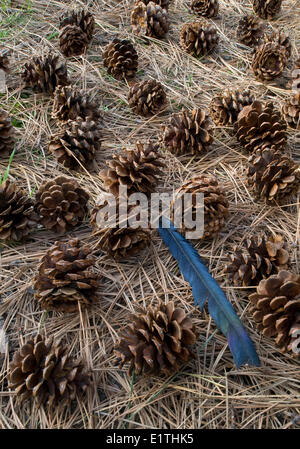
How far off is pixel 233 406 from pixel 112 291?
0.66 m

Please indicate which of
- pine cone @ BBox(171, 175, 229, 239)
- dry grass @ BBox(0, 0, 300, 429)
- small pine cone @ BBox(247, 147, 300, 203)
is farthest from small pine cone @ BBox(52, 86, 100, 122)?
small pine cone @ BBox(247, 147, 300, 203)

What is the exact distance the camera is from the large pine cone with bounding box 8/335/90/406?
1437mm

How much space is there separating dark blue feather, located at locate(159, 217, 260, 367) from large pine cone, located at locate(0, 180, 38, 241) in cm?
61

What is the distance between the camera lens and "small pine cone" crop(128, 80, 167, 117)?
2580 millimetres

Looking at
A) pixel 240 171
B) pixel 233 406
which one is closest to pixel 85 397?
pixel 233 406

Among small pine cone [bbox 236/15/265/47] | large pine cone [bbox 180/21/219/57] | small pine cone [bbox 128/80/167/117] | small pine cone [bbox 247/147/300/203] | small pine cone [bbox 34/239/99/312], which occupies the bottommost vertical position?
small pine cone [bbox 34/239/99/312]

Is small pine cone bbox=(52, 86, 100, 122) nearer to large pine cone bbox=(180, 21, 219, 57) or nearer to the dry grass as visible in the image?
the dry grass

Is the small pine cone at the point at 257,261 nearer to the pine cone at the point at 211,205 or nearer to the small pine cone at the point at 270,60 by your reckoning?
the pine cone at the point at 211,205

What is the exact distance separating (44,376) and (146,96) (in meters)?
1.76

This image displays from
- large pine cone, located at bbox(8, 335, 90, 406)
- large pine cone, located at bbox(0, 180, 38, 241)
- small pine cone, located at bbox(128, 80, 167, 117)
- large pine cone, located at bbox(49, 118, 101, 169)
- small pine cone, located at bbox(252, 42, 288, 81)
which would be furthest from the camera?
small pine cone, located at bbox(252, 42, 288, 81)

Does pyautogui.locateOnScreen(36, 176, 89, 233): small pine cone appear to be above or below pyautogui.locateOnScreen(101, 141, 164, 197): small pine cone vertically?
below

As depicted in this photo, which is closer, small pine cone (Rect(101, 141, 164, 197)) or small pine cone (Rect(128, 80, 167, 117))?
small pine cone (Rect(101, 141, 164, 197))

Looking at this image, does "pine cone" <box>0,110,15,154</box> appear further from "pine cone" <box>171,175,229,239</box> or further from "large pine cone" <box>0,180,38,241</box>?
"pine cone" <box>171,175,229,239</box>

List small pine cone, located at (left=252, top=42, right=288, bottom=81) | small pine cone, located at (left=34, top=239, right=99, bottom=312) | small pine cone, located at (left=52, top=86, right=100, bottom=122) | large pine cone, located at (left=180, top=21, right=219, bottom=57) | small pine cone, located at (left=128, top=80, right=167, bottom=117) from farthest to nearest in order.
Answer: large pine cone, located at (left=180, top=21, right=219, bottom=57)
small pine cone, located at (left=252, top=42, right=288, bottom=81)
small pine cone, located at (left=128, top=80, right=167, bottom=117)
small pine cone, located at (left=52, top=86, right=100, bottom=122)
small pine cone, located at (left=34, top=239, right=99, bottom=312)
